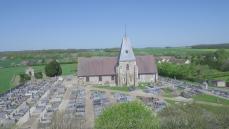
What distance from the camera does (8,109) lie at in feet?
140

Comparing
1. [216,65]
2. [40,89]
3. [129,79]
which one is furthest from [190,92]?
[216,65]

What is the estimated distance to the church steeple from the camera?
59156mm

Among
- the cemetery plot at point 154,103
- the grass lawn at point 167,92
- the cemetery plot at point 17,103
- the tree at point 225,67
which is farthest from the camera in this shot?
the tree at point 225,67

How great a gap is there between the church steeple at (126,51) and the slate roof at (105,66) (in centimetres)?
368

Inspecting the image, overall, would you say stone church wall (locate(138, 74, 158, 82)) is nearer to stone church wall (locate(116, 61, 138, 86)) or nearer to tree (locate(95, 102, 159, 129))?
stone church wall (locate(116, 61, 138, 86))

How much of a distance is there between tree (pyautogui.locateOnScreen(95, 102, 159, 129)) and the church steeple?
107ft

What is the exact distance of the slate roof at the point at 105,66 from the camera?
202 ft

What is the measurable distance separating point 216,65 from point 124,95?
41454 millimetres

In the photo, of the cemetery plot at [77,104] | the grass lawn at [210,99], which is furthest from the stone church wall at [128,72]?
the grass lawn at [210,99]

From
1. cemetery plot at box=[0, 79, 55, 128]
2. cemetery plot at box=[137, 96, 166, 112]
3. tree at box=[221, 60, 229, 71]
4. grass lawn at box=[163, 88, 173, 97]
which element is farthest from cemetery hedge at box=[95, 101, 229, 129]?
tree at box=[221, 60, 229, 71]

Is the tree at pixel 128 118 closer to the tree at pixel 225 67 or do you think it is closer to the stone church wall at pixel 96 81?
the stone church wall at pixel 96 81

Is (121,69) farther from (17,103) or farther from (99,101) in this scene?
(17,103)

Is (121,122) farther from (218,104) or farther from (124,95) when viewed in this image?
(124,95)

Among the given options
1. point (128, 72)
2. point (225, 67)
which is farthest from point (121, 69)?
point (225, 67)
